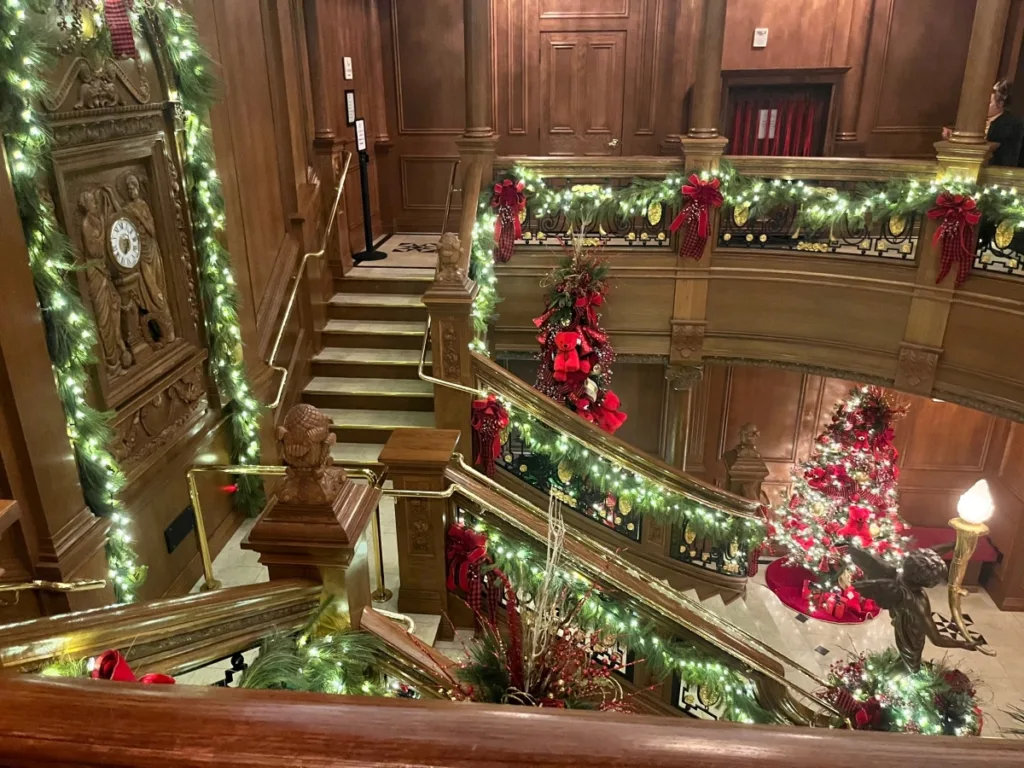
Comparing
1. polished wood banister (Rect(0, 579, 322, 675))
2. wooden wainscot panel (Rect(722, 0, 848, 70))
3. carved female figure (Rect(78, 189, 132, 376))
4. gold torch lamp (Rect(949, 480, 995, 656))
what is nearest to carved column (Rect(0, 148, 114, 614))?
carved female figure (Rect(78, 189, 132, 376))

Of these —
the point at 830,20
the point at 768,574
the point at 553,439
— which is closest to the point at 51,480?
the point at 553,439

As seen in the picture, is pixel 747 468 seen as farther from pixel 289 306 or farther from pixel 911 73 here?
pixel 911 73

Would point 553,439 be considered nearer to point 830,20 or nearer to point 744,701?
point 744,701

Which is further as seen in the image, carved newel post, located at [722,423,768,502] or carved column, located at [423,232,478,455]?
carved newel post, located at [722,423,768,502]

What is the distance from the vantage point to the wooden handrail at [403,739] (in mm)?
724

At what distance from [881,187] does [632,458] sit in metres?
3.11

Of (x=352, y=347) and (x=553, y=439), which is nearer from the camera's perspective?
(x=553, y=439)

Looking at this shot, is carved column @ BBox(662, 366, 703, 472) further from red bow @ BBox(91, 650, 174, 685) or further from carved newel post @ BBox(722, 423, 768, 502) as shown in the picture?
red bow @ BBox(91, 650, 174, 685)

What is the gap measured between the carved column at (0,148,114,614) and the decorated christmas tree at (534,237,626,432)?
334 cm

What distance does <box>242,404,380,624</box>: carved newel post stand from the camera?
2.22m

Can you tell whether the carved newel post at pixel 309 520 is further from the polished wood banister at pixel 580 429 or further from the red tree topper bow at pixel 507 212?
the red tree topper bow at pixel 507 212

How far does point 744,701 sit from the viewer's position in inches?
160

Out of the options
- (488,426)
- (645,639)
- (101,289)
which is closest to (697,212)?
(488,426)

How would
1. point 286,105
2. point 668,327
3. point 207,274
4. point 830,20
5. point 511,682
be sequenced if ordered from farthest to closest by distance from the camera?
point 830,20, point 668,327, point 286,105, point 207,274, point 511,682
